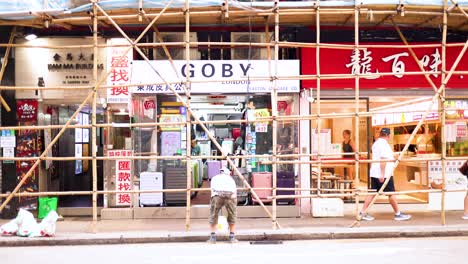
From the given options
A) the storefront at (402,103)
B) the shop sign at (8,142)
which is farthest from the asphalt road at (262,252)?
the shop sign at (8,142)

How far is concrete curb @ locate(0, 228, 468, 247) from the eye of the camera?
8.98 metres

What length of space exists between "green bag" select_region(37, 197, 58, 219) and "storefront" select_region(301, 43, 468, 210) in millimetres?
6126

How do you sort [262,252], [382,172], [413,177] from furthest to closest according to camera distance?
[413,177] → [382,172] → [262,252]

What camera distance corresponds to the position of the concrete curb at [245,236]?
29.5 ft

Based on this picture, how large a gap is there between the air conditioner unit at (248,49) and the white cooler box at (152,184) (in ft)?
10.7

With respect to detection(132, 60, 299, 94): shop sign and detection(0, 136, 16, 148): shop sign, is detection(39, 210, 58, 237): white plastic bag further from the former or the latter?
detection(132, 60, 299, 94): shop sign

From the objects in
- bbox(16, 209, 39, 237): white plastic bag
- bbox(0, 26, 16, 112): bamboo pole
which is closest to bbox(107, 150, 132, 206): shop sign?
bbox(16, 209, 39, 237): white plastic bag

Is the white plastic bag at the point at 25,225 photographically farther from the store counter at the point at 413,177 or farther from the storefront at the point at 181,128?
the store counter at the point at 413,177

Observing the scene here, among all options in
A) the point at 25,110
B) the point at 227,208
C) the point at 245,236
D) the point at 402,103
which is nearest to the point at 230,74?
the point at 227,208

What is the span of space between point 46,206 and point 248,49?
574 centimetres

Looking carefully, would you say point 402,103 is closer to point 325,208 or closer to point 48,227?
point 325,208

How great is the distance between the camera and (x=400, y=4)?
9664 millimetres

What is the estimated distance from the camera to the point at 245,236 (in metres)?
9.20

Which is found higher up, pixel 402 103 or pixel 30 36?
pixel 30 36
